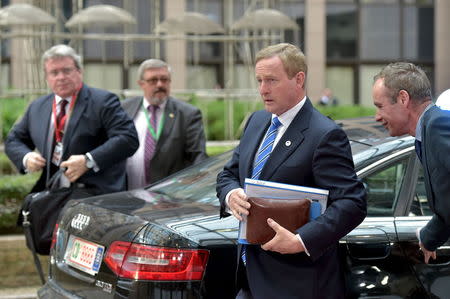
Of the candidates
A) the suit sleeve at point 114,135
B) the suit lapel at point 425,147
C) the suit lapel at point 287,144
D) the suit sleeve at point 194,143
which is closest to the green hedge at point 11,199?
the suit sleeve at point 194,143

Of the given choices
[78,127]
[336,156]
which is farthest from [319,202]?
[78,127]

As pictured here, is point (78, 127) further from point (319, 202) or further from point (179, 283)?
point (319, 202)

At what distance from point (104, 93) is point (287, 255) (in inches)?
104

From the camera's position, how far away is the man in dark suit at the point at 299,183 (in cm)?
346

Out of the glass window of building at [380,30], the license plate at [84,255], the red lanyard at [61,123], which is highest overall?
the glass window of building at [380,30]

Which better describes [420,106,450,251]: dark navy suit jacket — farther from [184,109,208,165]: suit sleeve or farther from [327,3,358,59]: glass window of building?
[327,3,358,59]: glass window of building

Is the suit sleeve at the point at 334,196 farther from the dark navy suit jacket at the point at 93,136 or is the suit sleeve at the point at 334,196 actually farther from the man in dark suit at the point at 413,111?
the dark navy suit jacket at the point at 93,136

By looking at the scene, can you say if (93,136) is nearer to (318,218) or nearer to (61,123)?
(61,123)

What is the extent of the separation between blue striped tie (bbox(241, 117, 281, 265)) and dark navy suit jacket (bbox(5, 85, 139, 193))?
2076mm

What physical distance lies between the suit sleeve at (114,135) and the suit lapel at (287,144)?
219cm

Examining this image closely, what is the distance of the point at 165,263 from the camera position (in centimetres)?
405

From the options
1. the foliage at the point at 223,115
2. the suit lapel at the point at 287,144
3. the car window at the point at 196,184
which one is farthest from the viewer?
the foliage at the point at 223,115

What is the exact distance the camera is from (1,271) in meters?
7.64

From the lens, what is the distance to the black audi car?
405cm
